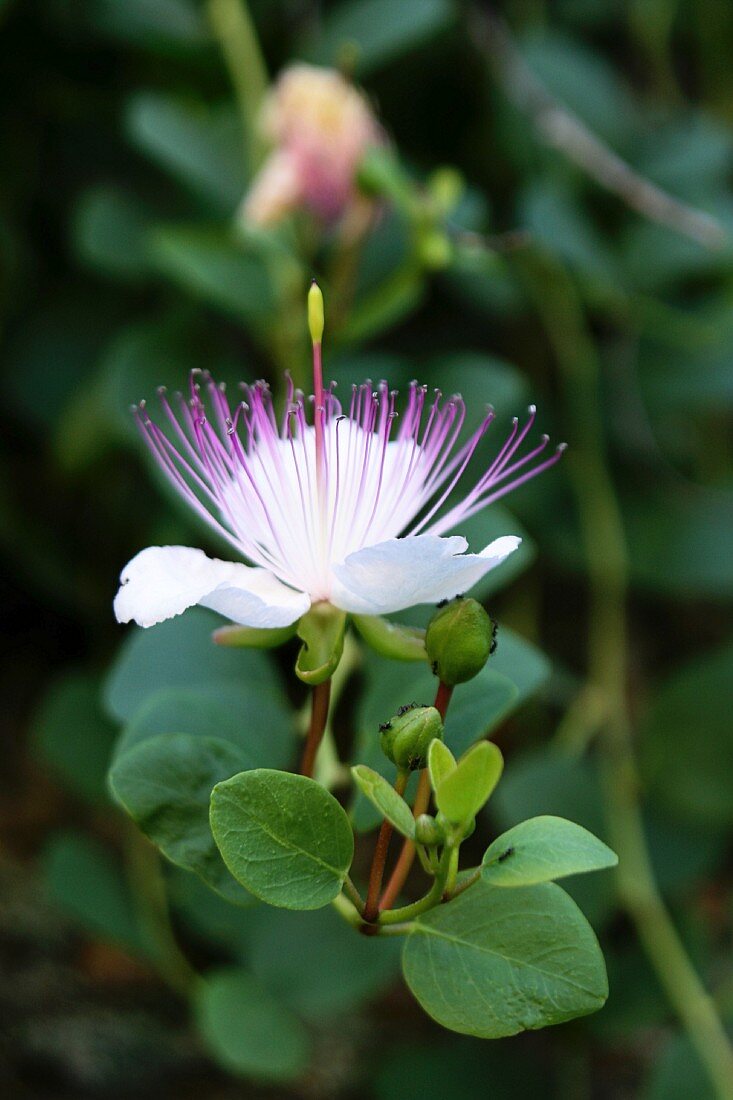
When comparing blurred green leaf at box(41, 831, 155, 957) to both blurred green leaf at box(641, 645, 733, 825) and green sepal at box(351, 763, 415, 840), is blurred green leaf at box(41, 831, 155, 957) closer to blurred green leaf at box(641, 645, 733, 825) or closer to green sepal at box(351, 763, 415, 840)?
blurred green leaf at box(641, 645, 733, 825)

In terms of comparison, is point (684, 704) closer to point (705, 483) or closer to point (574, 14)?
point (705, 483)

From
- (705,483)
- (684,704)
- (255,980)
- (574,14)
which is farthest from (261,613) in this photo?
(574,14)

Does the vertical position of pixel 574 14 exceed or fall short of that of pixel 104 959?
it exceeds it

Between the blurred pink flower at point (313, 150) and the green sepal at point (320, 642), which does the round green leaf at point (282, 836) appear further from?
the blurred pink flower at point (313, 150)

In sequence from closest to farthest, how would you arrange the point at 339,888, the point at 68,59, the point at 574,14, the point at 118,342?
the point at 339,888 < the point at 118,342 < the point at 68,59 < the point at 574,14

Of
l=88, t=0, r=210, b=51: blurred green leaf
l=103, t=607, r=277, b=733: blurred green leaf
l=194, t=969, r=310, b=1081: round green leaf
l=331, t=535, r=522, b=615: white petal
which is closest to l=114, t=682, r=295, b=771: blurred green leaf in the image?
Answer: l=103, t=607, r=277, b=733: blurred green leaf

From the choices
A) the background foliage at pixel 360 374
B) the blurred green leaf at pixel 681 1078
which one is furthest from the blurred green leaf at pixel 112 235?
the blurred green leaf at pixel 681 1078

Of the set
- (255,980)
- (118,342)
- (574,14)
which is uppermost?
(574,14)
